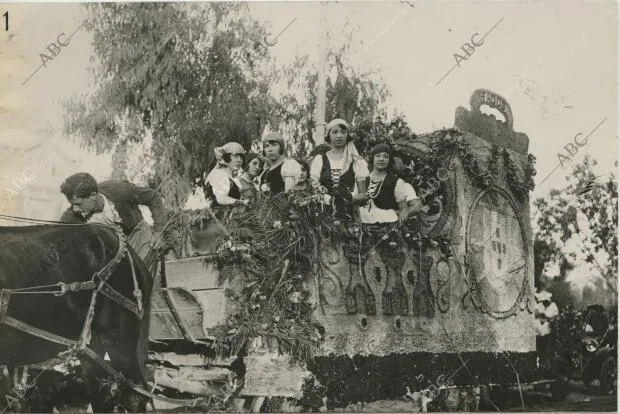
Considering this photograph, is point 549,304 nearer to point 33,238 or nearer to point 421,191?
point 421,191

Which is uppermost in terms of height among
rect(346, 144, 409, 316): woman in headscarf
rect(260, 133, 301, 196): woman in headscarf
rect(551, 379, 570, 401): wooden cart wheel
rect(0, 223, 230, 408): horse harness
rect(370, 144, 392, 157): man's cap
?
rect(370, 144, 392, 157): man's cap

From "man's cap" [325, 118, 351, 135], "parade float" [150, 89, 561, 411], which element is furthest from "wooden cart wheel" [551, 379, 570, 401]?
"man's cap" [325, 118, 351, 135]

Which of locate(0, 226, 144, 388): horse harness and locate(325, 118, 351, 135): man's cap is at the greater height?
locate(325, 118, 351, 135): man's cap

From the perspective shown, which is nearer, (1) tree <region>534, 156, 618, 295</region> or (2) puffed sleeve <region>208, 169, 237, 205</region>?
(2) puffed sleeve <region>208, 169, 237, 205</region>

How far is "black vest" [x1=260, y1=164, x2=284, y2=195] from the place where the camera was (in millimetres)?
9250

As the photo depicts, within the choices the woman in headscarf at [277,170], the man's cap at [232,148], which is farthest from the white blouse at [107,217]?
the woman in headscarf at [277,170]

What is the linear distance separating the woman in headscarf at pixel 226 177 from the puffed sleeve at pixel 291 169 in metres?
0.50

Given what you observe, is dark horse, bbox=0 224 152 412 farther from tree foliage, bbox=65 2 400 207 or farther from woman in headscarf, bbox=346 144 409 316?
woman in headscarf, bbox=346 144 409 316

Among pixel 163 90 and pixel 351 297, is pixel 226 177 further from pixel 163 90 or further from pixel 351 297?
pixel 351 297

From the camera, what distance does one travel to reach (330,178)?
9.30 m

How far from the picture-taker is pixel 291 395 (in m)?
8.77

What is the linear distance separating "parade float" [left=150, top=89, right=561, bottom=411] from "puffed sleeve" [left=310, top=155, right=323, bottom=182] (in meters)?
0.25

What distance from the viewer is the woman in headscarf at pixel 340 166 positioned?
928cm

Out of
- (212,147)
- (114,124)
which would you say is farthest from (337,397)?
(114,124)
